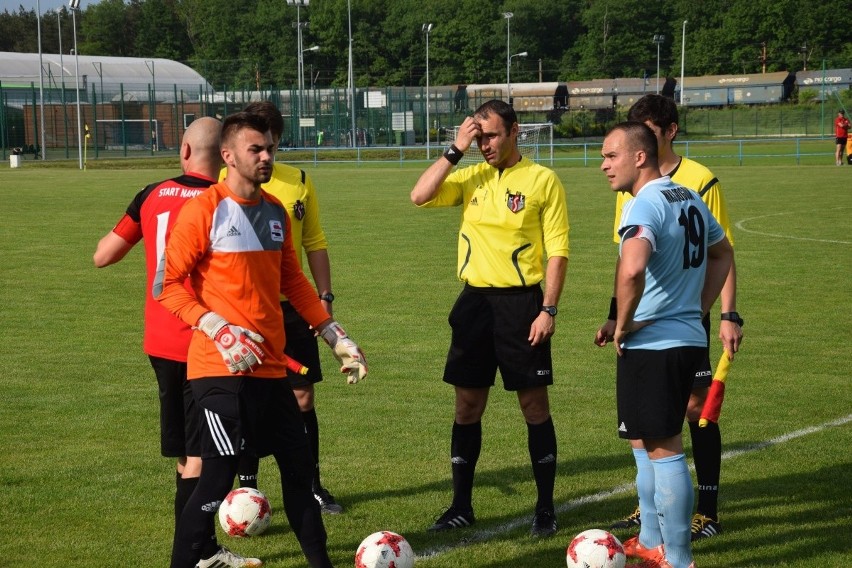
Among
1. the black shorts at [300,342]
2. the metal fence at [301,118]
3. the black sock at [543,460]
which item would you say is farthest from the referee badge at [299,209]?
the metal fence at [301,118]

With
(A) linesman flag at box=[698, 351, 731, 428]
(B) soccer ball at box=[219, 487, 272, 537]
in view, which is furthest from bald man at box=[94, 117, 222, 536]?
(A) linesman flag at box=[698, 351, 731, 428]

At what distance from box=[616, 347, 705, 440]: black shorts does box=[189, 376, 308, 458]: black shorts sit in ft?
5.40

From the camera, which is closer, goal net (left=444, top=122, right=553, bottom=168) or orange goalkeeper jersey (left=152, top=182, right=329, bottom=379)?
orange goalkeeper jersey (left=152, top=182, right=329, bottom=379)

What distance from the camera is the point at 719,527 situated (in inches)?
233

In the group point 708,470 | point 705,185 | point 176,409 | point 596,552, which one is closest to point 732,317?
point 705,185

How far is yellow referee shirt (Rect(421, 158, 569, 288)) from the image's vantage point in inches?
234

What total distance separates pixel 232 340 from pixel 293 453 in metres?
0.66

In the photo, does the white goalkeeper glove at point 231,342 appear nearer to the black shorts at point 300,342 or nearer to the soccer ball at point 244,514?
the soccer ball at point 244,514

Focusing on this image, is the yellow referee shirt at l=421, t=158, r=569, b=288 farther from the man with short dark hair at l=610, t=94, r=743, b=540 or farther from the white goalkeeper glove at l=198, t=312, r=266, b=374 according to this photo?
the white goalkeeper glove at l=198, t=312, r=266, b=374

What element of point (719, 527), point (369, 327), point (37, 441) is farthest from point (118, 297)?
point (719, 527)

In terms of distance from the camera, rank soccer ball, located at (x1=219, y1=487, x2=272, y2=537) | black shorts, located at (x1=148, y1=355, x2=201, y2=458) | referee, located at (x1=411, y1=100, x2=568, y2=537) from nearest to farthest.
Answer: black shorts, located at (x1=148, y1=355, x2=201, y2=458), soccer ball, located at (x1=219, y1=487, x2=272, y2=537), referee, located at (x1=411, y1=100, x2=568, y2=537)

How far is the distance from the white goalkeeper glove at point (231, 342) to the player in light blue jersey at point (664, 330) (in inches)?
66.5

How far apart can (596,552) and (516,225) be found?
190 centimetres

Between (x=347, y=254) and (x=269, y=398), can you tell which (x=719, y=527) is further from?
(x=347, y=254)
